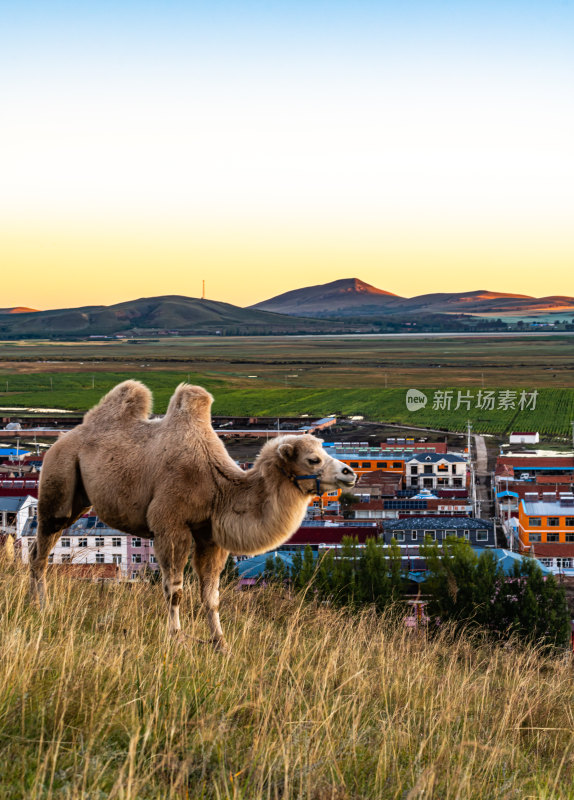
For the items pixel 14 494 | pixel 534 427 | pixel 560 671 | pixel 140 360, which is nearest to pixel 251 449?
pixel 534 427

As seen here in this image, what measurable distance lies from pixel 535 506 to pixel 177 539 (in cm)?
3702

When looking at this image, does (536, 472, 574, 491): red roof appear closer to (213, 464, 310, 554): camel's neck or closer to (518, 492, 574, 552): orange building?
(518, 492, 574, 552): orange building

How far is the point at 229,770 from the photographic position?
3.32m

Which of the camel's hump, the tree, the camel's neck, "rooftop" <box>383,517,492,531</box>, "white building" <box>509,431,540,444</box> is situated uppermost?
the camel's hump

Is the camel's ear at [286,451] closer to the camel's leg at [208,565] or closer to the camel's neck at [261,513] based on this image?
the camel's neck at [261,513]

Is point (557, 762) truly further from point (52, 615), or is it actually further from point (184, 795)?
point (52, 615)

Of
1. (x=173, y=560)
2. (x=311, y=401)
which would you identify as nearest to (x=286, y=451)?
(x=173, y=560)

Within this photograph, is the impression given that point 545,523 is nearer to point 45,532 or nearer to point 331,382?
point 45,532

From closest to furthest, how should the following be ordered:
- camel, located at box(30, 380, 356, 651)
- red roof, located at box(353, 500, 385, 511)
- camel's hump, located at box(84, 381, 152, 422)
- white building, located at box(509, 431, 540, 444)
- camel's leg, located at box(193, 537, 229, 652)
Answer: camel, located at box(30, 380, 356, 651)
camel's leg, located at box(193, 537, 229, 652)
camel's hump, located at box(84, 381, 152, 422)
red roof, located at box(353, 500, 385, 511)
white building, located at box(509, 431, 540, 444)

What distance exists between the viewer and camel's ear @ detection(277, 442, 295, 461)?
18.2ft

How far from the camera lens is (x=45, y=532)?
6.57 metres

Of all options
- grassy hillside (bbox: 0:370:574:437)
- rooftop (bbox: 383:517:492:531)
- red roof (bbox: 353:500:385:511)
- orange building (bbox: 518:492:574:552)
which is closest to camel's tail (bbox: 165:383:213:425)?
rooftop (bbox: 383:517:492:531)
